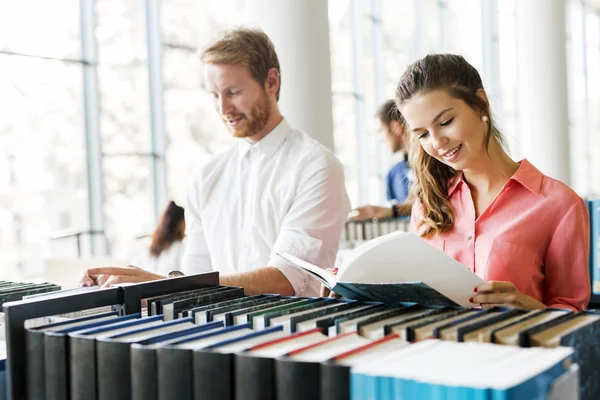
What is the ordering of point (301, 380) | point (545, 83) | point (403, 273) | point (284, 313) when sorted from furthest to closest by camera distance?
point (545, 83)
point (403, 273)
point (284, 313)
point (301, 380)

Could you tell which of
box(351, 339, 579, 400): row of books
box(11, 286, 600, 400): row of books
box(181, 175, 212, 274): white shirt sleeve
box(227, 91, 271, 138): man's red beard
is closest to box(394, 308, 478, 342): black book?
box(11, 286, 600, 400): row of books

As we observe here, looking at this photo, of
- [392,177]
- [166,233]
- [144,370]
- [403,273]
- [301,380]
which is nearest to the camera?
[301,380]

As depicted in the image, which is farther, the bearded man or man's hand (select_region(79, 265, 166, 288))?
the bearded man

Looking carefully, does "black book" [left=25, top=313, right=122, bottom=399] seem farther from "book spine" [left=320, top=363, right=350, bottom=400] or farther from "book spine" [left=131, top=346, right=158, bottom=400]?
"book spine" [left=320, top=363, right=350, bottom=400]

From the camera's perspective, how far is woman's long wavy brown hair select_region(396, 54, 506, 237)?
1.89 meters

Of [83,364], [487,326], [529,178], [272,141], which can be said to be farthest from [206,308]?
[272,141]

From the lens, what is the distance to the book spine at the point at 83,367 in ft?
3.66

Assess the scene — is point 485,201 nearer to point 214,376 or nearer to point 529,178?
point 529,178

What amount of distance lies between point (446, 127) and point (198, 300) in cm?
80

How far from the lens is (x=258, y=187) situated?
244cm

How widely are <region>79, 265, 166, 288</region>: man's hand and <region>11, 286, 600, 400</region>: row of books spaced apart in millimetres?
362

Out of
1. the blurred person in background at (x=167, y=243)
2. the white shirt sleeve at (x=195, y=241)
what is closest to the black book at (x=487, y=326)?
the white shirt sleeve at (x=195, y=241)

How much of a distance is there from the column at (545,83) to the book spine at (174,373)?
9103 mm

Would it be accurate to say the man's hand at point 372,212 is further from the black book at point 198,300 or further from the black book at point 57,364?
the black book at point 57,364
